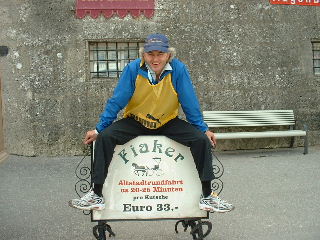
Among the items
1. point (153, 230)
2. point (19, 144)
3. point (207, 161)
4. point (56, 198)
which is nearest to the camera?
point (207, 161)

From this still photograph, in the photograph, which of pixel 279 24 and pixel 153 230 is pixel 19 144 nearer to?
pixel 153 230

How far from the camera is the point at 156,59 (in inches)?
147

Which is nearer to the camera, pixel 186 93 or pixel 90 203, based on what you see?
pixel 90 203

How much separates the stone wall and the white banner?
5745mm

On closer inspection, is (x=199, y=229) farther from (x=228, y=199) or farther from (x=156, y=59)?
(x=228, y=199)

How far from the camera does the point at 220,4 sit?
9.79 meters

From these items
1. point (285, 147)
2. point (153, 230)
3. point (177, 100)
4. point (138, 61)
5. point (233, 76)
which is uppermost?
point (233, 76)

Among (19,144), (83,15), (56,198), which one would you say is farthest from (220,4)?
(56,198)

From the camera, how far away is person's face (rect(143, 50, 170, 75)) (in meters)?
3.75

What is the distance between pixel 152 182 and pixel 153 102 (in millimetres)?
692

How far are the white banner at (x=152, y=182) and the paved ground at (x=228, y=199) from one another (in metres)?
0.56

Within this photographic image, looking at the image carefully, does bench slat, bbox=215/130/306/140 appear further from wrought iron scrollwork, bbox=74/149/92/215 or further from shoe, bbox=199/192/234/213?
shoe, bbox=199/192/234/213

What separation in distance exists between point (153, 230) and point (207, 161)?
48.4 inches

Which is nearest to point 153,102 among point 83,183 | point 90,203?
point 90,203
